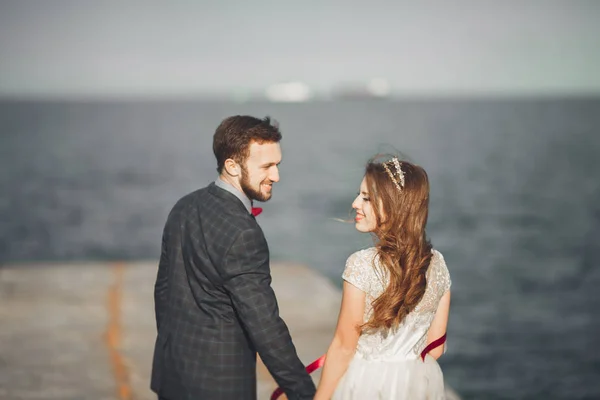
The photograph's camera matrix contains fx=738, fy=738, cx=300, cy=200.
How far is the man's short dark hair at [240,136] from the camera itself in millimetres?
3510

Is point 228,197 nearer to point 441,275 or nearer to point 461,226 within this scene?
point 441,275

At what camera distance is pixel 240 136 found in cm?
350

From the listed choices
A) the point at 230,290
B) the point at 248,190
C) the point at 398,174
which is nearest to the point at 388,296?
the point at 398,174

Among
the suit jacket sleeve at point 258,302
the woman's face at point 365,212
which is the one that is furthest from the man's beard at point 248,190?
the woman's face at point 365,212

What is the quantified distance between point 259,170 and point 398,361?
1.15m

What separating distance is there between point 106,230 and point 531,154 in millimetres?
54777

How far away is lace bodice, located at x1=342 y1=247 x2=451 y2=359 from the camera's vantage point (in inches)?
133

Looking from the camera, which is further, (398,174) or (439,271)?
(439,271)

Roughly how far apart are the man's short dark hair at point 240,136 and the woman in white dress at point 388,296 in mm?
530

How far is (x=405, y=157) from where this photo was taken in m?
3.73

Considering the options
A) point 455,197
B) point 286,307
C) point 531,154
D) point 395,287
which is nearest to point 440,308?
point 395,287

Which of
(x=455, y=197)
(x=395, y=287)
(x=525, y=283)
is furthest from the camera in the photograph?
(x=455, y=197)

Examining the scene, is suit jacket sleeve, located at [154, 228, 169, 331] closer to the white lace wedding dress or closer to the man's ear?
A: the man's ear

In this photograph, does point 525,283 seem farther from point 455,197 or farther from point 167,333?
point 455,197
